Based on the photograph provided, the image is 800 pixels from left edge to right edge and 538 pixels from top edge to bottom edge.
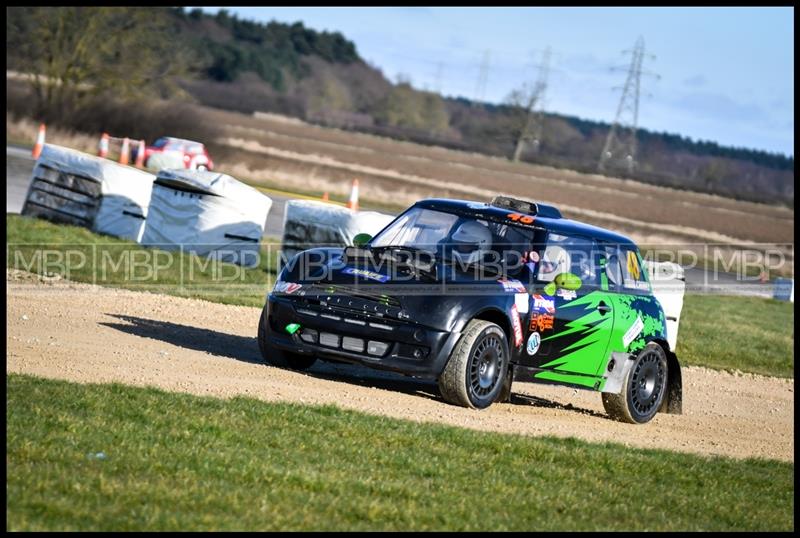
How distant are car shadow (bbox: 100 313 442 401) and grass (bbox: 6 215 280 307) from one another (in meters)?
2.83

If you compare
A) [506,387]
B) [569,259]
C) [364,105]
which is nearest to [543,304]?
[569,259]

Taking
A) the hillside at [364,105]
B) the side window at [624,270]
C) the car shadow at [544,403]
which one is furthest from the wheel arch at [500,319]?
the hillside at [364,105]

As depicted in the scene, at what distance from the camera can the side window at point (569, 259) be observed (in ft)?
35.3

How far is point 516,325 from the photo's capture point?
407 inches

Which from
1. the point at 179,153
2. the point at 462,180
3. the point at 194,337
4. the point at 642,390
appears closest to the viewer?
the point at 642,390

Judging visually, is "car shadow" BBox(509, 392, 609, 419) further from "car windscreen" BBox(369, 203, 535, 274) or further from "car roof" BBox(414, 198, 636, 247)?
"car roof" BBox(414, 198, 636, 247)

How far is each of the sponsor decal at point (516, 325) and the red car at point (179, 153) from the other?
27796mm

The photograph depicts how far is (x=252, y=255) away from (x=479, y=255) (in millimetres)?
8593

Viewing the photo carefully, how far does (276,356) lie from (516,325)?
216 centimetres

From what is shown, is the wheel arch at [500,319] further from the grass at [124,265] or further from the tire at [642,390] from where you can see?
the grass at [124,265]

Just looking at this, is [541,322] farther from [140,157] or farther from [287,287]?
[140,157]

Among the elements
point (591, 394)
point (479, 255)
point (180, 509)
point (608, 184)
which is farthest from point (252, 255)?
point (608, 184)

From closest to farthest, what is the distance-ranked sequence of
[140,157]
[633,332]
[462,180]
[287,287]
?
1. [287,287]
2. [633,332]
3. [140,157]
4. [462,180]

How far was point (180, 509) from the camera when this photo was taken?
19.9 feet
